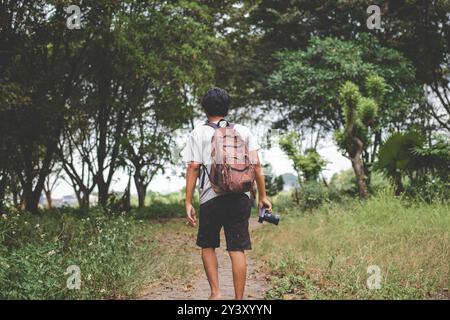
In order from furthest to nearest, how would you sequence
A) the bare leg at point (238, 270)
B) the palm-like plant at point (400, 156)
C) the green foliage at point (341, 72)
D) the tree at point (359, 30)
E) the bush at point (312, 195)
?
the tree at point (359, 30)
the green foliage at point (341, 72)
the bush at point (312, 195)
the palm-like plant at point (400, 156)
the bare leg at point (238, 270)

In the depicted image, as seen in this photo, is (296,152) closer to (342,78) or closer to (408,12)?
(342,78)

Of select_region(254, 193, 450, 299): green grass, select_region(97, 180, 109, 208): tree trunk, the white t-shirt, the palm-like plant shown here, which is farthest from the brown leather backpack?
select_region(97, 180, 109, 208): tree trunk

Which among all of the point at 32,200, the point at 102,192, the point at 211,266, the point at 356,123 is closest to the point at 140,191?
the point at 102,192

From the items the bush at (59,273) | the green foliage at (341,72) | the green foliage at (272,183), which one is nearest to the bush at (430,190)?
the green foliage at (341,72)

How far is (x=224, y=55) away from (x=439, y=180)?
1173 cm

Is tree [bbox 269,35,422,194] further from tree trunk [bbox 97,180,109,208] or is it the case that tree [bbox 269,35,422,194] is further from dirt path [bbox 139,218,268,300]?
dirt path [bbox 139,218,268,300]

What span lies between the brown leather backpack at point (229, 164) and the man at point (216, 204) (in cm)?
12

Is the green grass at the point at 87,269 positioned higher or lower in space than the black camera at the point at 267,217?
lower

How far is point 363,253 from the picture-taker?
7.75 m

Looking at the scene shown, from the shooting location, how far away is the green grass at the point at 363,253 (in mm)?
6043

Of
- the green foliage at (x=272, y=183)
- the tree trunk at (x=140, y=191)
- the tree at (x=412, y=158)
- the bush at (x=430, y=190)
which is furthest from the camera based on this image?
the tree trunk at (x=140, y=191)

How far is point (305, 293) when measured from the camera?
6008mm

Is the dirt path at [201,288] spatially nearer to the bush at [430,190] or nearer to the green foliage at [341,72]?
the bush at [430,190]

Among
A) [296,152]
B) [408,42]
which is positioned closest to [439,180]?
[296,152]
